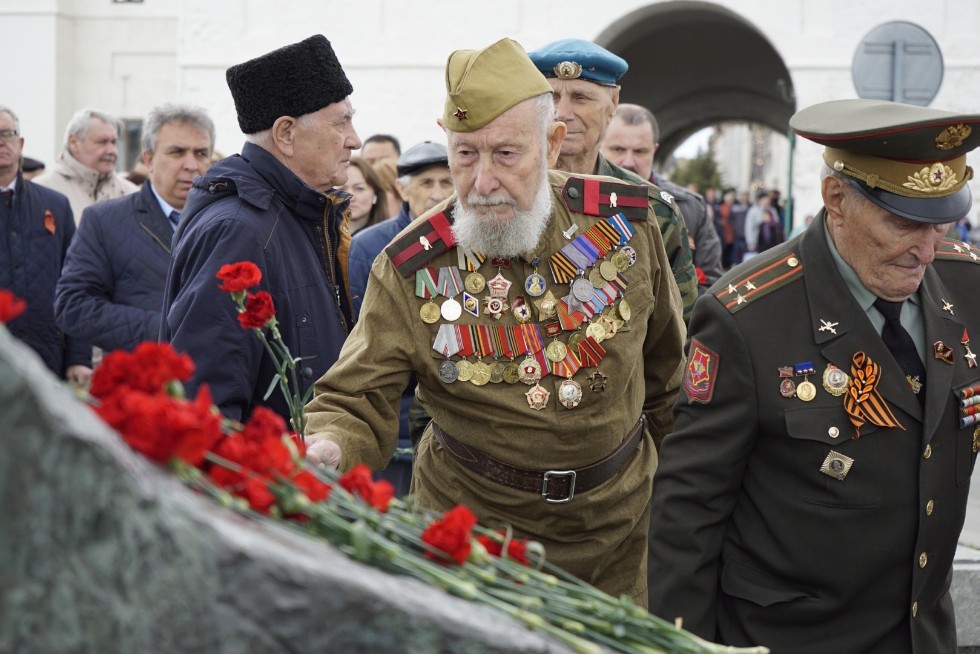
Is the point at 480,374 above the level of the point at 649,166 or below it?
below

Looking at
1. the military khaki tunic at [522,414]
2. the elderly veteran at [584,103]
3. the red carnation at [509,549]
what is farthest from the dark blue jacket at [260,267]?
the red carnation at [509,549]

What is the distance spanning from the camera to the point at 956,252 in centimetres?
331

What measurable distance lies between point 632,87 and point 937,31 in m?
8.69

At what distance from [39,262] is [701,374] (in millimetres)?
4816

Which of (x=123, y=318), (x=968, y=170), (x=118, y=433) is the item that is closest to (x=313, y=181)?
(x=123, y=318)

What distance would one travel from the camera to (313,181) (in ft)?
13.9

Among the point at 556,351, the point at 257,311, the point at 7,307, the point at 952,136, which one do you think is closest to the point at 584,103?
the point at 556,351

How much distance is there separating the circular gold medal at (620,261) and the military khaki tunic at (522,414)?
2 centimetres

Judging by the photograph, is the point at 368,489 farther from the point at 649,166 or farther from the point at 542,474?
the point at 649,166

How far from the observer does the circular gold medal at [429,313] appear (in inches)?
142

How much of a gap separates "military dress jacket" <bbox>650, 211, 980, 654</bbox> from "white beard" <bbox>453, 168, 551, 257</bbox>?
687 millimetres

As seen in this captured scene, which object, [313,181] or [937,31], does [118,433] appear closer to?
[313,181]

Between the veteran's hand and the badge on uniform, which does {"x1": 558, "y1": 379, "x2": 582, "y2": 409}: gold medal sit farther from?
the veteran's hand

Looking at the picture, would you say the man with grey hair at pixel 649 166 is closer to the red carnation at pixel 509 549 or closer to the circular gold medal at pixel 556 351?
the circular gold medal at pixel 556 351
